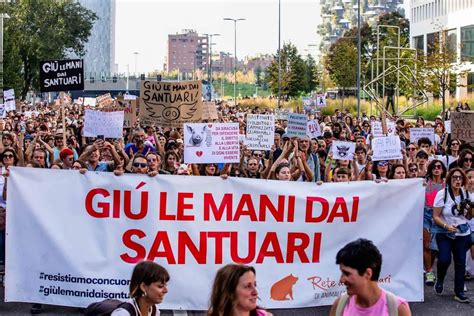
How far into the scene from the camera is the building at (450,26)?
3295 inches

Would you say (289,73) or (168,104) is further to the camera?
(289,73)

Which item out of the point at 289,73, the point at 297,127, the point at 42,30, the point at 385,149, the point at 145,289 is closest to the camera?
the point at 145,289

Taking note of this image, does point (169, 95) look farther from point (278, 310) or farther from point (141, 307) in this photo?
point (141, 307)

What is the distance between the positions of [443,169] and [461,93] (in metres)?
75.8

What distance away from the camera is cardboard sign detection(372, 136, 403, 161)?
45.8 feet

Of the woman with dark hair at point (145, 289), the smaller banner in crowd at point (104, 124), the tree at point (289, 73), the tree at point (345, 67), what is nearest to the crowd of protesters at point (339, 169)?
the smaller banner in crowd at point (104, 124)

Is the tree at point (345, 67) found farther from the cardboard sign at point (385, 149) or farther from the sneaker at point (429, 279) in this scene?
the sneaker at point (429, 279)

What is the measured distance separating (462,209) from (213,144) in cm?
315

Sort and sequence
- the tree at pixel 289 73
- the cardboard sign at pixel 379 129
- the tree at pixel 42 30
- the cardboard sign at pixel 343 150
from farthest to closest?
the tree at pixel 289 73
the tree at pixel 42 30
the cardboard sign at pixel 379 129
the cardboard sign at pixel 343 150

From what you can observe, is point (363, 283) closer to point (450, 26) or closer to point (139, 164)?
point (139, 164)

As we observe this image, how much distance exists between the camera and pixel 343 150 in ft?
47.2

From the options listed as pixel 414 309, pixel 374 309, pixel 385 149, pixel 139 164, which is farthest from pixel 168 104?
pixel 374 309

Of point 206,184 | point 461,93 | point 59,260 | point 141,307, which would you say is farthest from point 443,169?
point 461,93

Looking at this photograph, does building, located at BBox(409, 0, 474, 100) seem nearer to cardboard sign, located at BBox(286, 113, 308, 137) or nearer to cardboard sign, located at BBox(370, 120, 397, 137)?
cardboard sign, located at BBox(370, 120, 397, 137)
